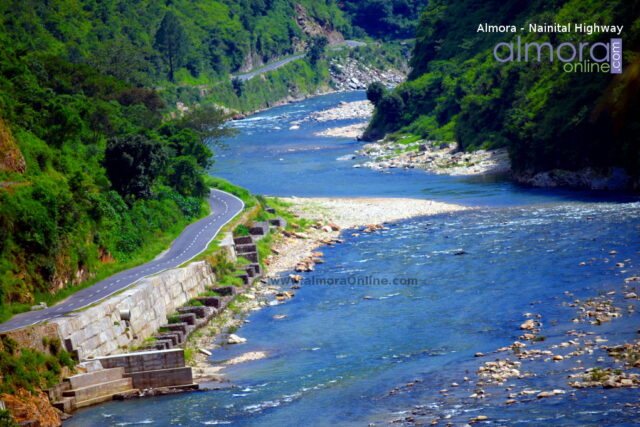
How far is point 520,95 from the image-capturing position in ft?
395

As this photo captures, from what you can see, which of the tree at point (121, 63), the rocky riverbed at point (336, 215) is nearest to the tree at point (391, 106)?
the tree at point (121, 63)

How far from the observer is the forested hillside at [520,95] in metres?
97.9

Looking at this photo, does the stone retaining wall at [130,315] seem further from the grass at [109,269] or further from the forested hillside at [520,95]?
the forested hillside at [520,95]

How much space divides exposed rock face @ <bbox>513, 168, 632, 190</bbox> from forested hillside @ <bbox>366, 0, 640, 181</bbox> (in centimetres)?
95

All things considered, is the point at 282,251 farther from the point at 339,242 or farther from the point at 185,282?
the point at 185,282

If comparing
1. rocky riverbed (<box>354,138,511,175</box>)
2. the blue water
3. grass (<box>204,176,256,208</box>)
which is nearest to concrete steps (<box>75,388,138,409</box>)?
the blue water

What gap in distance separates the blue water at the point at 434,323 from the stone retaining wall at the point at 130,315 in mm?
4542

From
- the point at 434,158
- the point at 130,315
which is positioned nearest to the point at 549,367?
the point at 130,315

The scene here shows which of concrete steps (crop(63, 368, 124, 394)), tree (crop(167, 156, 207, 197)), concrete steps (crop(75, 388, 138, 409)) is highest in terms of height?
tree (crop(167, 156, 207, 197))

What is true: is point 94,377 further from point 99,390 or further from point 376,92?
point 376,92

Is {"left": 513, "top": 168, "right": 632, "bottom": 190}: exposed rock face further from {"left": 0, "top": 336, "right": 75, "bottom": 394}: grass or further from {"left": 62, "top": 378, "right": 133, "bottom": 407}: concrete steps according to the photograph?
{"left": 0, "top": 336, "right": 75, "bottom": 394}: grass

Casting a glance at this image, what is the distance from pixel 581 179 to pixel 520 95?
78.2 feet

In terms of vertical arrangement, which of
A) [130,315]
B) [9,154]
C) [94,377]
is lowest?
[94,377]

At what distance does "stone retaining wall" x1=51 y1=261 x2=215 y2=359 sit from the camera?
159 feet
